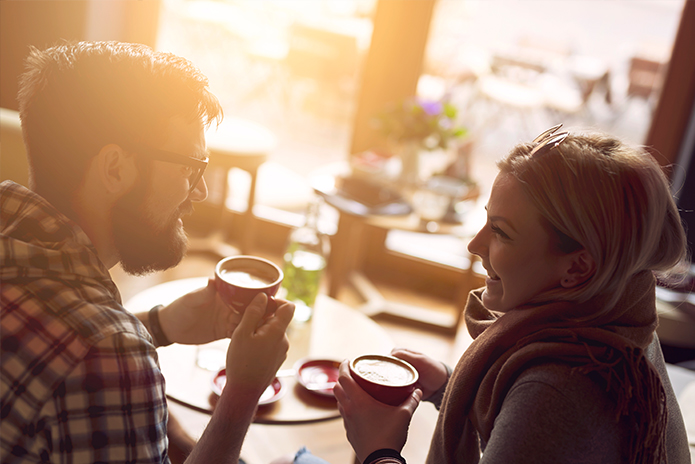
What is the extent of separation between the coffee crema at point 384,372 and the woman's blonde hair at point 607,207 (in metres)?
0.30

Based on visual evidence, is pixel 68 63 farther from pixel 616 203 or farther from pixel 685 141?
pixel 685 141

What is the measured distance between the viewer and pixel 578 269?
0.98 m

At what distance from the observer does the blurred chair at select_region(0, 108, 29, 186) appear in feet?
5.26

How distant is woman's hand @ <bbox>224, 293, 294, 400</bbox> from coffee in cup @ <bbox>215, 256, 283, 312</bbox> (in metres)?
0.04

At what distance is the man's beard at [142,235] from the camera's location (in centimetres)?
110

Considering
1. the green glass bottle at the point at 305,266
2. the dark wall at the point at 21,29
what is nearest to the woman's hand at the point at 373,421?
the green glass bottle at the point at 305,266

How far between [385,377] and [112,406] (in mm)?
441

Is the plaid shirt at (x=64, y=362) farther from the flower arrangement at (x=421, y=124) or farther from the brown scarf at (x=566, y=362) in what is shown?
the flower arrangement at (x=421, y=124)

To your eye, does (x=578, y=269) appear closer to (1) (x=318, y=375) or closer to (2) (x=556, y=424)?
(2) (x=556, y=424)

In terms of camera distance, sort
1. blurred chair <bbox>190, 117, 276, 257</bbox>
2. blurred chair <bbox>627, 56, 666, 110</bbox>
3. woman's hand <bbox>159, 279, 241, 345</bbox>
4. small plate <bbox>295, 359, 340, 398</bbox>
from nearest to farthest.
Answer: woman's hand <bbox>159, 279, 241, 345</bbox> → small plate <bbox>295, 359, 340, 398</bbox> → blurred chair <bbox>190, 117, 276, 257</bbox> → blurred chair <bbox>627, 56, 666, 110</bbox>

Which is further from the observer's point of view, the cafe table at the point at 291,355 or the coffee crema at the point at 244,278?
the cafe table at the point at 291,355

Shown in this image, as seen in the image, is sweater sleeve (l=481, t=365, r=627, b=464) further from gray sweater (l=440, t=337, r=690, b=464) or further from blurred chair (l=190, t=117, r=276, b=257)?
blurred chair (l=190, t=117, r=276, b=257)

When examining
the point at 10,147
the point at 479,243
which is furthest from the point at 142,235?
the point at 10,147

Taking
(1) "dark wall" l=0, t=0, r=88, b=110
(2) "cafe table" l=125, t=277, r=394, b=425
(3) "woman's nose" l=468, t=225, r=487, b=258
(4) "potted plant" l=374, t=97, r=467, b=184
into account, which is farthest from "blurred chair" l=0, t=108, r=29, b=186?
(4) "potted plant" l=374, t=97, r=467, b=184
